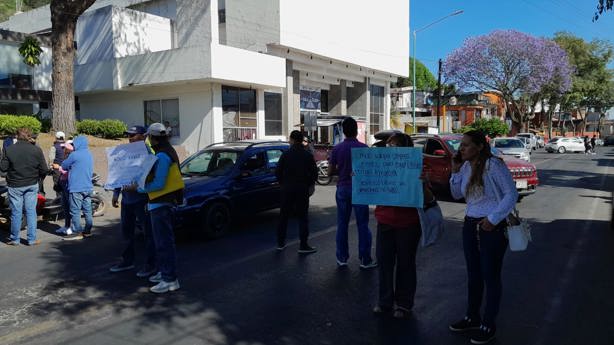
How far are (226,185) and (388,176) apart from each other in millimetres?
4129

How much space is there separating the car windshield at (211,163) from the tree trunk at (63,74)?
31.0 ft

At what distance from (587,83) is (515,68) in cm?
1694

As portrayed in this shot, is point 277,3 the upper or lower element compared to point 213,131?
upper

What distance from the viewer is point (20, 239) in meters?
7.89

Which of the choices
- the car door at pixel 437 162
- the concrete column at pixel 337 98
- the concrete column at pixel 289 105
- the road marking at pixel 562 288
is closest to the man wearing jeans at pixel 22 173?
the road marking at pixel 562 288

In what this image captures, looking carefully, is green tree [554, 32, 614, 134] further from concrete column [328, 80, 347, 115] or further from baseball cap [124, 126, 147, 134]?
baseball cap [124, 126, 147, 134]

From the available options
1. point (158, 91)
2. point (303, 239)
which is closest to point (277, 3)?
point (158, 91)

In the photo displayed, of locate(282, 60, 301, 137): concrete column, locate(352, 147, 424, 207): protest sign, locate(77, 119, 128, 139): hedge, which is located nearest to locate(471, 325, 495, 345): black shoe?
locate(352, 147, 424, 207): protest sign

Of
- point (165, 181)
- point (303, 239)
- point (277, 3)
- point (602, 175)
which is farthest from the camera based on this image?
point (277, 3)

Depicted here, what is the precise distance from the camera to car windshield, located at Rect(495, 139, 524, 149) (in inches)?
849

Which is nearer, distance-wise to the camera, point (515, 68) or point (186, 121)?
point (186, 121)

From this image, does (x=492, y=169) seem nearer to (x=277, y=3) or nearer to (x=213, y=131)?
(x=213, y=131)

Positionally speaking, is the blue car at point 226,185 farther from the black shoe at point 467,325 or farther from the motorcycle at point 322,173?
the motorcycle at point 322,173

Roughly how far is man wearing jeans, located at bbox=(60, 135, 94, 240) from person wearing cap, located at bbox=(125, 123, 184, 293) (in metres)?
3.27
